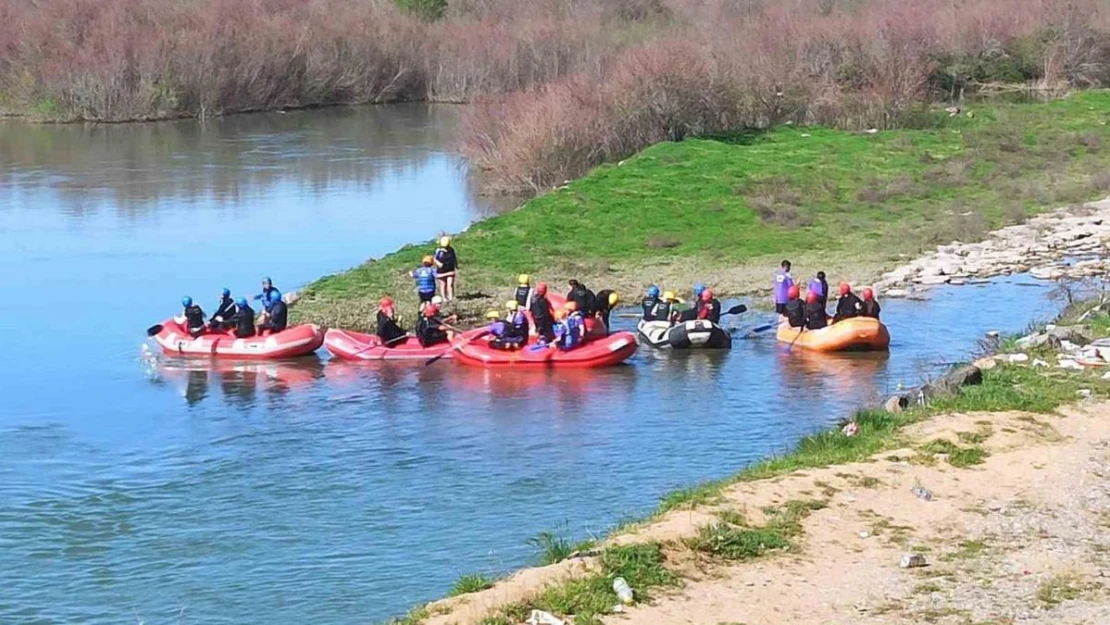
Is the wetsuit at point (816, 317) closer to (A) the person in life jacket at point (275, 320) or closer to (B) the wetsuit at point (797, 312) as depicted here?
(B) the wetsuit at point (797, 312)

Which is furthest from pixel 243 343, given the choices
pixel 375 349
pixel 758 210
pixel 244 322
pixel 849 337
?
pixel 758 210

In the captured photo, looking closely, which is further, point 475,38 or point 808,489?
point 475,38

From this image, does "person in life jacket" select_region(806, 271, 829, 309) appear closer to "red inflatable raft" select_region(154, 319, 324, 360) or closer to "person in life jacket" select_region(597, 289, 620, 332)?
"person in life jacket" select_region(597, 289, 620, 332)

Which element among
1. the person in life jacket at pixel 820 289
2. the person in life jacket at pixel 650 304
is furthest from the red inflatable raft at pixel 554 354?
the person in life jacket at pixel 820 289

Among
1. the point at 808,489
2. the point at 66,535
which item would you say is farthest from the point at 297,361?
the point at 808,489

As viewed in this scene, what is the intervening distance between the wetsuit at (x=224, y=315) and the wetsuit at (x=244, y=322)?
0.33 meters

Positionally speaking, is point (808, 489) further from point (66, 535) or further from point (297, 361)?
point (297, 361)

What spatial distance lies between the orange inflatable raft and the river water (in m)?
0.31

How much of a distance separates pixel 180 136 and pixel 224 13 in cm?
1110

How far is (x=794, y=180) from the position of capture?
122 feet

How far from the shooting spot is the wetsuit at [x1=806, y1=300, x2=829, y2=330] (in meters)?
25.4

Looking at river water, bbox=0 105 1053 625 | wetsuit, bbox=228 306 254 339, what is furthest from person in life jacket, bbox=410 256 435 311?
wetsuit, bbox=228 306 254 339

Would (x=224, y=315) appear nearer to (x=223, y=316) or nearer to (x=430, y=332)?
(x=223, y=316)

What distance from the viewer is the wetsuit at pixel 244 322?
26.2 metres
